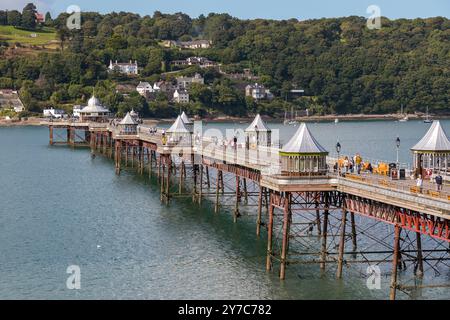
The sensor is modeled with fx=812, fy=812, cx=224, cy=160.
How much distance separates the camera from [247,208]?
72875mm

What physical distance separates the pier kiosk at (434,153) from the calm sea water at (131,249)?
7196 millimetres

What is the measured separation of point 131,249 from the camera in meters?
56.8

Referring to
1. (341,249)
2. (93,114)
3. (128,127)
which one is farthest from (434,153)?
(93,114)

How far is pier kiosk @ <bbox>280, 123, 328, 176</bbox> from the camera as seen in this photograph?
48219 millimetres

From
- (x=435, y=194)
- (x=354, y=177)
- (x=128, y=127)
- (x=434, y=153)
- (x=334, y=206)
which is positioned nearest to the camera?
(x=435, y=194)

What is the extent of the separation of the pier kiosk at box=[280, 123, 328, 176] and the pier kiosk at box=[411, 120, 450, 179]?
5616 millimetres

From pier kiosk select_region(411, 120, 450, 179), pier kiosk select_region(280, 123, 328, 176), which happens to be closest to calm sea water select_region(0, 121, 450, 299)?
pier kiosk select_region(280, 123, 328, 176)

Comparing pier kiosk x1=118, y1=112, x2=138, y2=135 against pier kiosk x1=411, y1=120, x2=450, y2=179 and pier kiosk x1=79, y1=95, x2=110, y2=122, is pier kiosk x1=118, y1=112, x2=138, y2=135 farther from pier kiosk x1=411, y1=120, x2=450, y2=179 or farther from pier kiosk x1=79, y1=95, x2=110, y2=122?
pier kiosk x1=411, y1=120, x2=450, y2=179

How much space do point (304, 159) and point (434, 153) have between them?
7.60m

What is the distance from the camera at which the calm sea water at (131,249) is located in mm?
45688

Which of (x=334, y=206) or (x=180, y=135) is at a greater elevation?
(x=180, y=135)

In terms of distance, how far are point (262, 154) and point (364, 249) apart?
45.5 feet

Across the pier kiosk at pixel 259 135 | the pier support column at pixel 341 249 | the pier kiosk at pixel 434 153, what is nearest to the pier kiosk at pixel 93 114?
the pier kiosk at pixel 259 135

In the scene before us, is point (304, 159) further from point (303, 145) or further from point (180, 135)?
point (180, 135)
